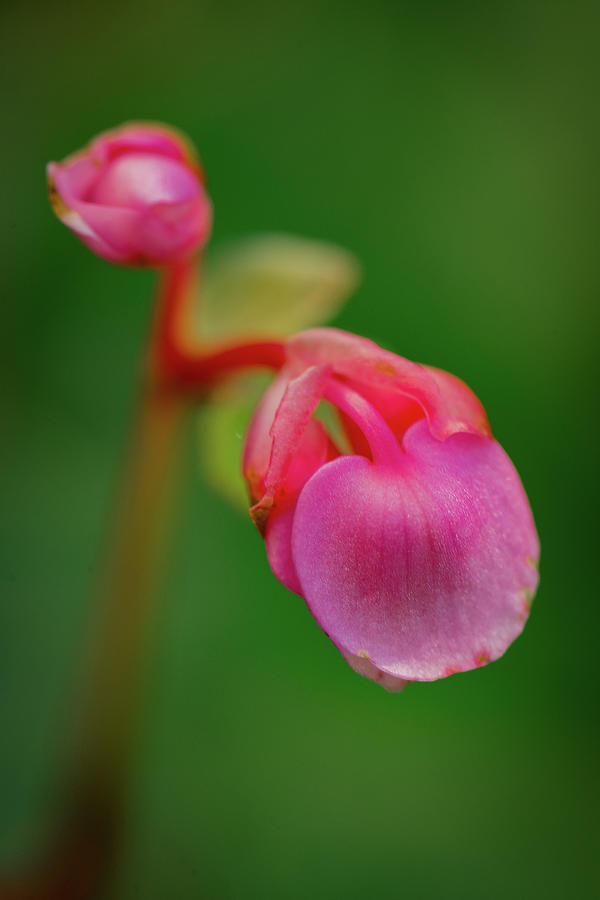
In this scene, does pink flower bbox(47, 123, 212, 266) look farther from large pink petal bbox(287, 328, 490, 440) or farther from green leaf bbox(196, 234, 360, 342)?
green leaf bbox(196, 234, 360, 342)

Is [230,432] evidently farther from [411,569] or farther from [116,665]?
[411,569]

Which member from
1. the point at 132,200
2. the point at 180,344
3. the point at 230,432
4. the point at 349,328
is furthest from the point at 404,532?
the point at 349,328

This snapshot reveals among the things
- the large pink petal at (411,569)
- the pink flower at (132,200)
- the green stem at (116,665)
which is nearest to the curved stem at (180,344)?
the green stem at (116,665)

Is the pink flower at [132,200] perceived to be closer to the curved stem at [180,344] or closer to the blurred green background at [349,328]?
the curved stem at [180,344]

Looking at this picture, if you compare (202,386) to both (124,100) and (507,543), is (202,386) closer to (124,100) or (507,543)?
(507,543)

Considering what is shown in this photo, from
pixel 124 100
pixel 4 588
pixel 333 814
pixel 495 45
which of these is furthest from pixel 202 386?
pixel 495 45
